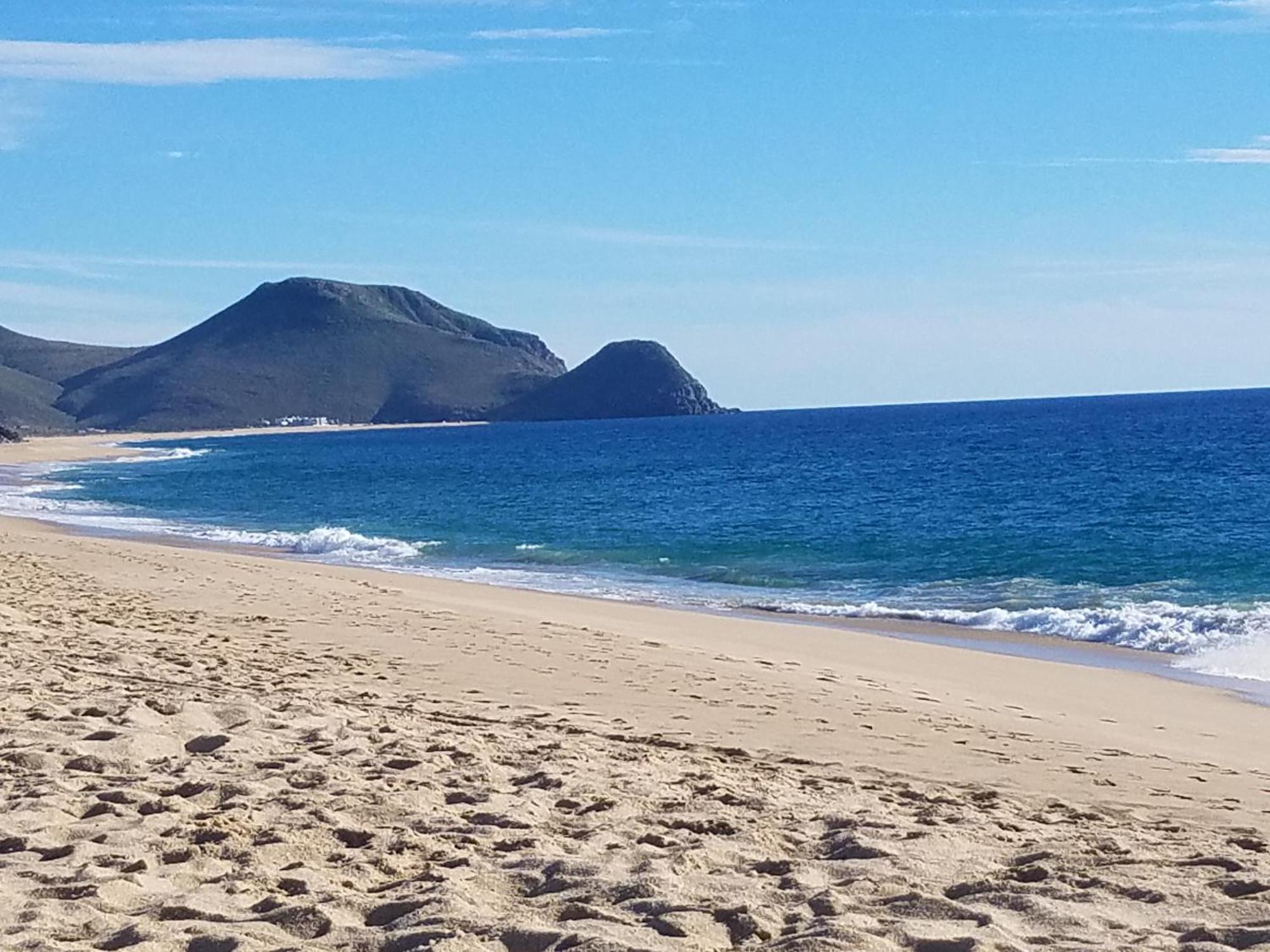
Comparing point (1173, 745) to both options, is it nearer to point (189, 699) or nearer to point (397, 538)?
point (189, 699)

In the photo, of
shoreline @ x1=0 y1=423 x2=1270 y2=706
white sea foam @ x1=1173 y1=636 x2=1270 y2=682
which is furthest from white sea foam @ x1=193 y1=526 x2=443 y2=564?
white sea foam @ x1=1173 y1=636 x2=1270 y2=682

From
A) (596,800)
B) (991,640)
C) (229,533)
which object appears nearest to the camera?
(596,800)

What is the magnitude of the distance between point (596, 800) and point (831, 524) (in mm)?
27501

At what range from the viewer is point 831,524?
3344cm

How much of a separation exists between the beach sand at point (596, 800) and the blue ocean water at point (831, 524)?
5.90 m

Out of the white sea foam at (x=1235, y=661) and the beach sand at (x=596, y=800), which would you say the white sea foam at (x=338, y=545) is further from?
the white sea foam at (x=1235, y=661)

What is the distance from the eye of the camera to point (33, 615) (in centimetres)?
1288

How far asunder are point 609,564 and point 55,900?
2185 cm

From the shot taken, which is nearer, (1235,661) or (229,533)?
(1235,661)

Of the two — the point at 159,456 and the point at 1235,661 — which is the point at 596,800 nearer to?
the point at 1235,661

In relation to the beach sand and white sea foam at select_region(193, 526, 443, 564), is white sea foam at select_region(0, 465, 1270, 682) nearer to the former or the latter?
white sea foam at select_region(193, 526, 443, 564)

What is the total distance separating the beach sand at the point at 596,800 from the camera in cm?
461

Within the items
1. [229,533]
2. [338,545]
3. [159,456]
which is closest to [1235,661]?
[338,545]

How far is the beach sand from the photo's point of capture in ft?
15.1
